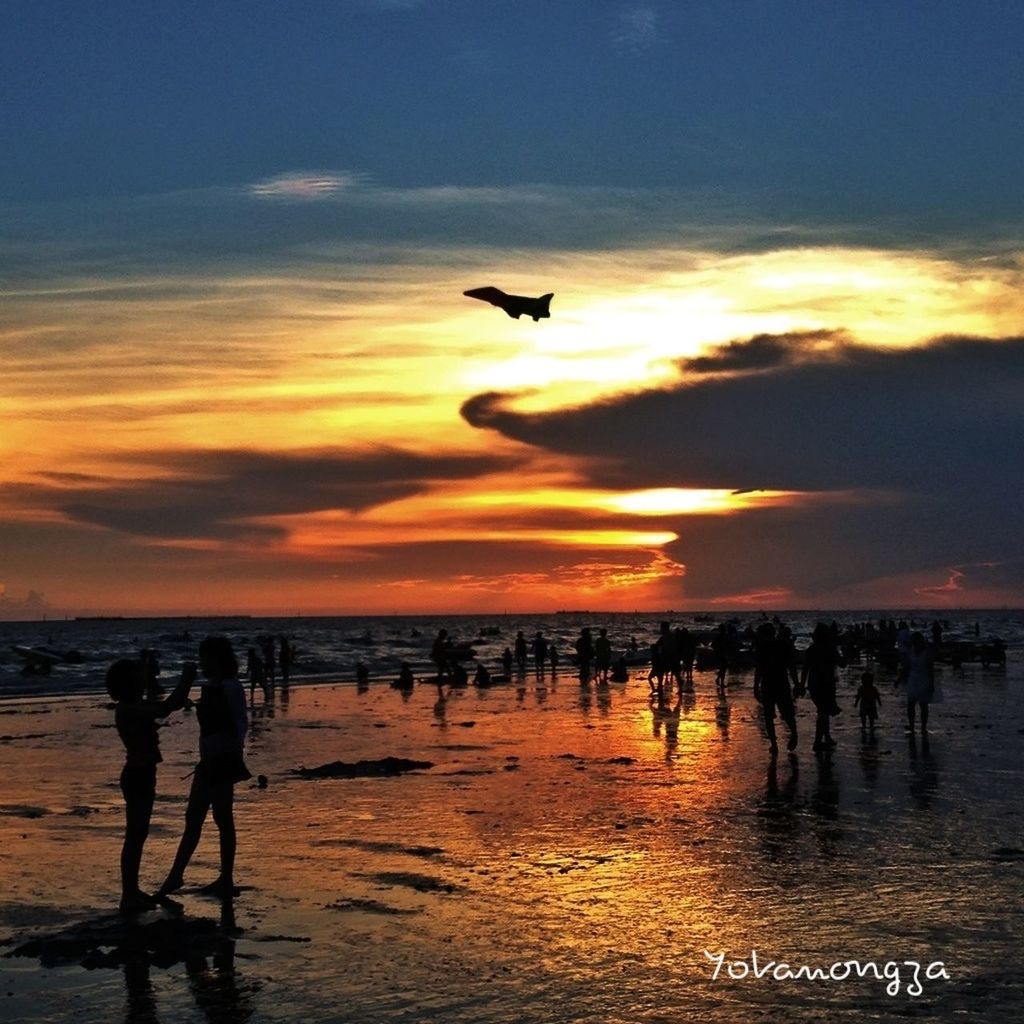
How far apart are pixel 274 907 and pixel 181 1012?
2628mm

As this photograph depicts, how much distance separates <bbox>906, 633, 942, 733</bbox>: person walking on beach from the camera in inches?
933

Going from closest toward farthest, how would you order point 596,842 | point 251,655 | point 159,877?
1. point 159,877
2. point 596,842
3. point 251,655

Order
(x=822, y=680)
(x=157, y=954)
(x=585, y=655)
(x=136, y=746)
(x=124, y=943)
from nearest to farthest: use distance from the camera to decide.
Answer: (x=157, y=954)
(x=124, y=943)
(x=136, y=746)
(x=822, y=680)
(x=585, y=655)

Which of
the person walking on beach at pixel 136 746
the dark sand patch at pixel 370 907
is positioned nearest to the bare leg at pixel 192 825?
the person walking on beach at pixel 136 746

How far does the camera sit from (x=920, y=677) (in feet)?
78.1

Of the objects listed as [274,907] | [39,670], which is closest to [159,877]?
[274,907]

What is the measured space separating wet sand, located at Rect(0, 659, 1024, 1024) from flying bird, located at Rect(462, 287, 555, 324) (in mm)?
8945

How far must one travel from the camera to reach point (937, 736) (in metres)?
23.7

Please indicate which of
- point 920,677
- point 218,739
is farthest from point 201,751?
point 920,677

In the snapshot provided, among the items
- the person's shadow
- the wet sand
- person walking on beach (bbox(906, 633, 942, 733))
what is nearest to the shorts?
the wet sand

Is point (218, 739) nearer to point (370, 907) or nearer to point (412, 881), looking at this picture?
point (370, 907)

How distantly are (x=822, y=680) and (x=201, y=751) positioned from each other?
44.0 feet

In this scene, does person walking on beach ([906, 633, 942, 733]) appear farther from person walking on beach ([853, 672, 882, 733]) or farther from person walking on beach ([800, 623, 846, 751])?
person walking on beach ([800, 623, 846, 751])

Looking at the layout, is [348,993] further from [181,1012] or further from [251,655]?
[251,655]
